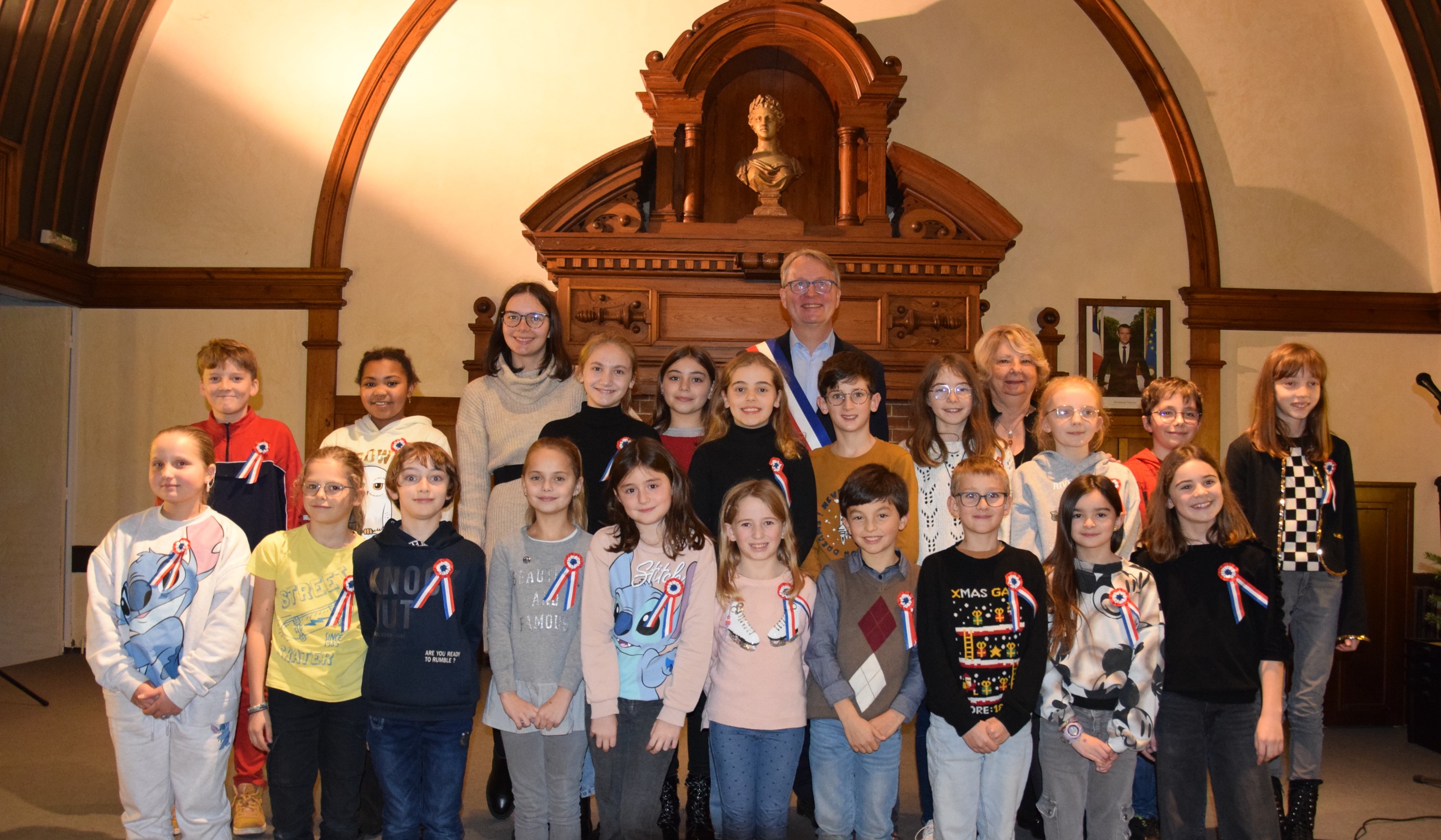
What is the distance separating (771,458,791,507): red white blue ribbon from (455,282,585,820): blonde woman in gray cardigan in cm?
66

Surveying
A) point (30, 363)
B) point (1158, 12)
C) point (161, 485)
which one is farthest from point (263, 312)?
point (1158, 12)

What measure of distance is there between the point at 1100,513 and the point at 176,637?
237cm

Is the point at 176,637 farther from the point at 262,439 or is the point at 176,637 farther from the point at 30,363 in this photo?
the point at 30,363

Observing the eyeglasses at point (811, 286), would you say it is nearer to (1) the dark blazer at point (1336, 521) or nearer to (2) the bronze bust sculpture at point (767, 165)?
(1) the dark blazer at point (1336, 521)

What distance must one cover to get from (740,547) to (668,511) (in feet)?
0.67

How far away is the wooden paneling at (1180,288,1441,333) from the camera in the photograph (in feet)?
15.9

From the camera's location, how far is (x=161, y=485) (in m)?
2.36

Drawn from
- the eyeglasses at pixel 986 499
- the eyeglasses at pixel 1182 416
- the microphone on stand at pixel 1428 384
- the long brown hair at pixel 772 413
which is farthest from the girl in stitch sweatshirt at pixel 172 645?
the microphone on stand at pixel 1428 384

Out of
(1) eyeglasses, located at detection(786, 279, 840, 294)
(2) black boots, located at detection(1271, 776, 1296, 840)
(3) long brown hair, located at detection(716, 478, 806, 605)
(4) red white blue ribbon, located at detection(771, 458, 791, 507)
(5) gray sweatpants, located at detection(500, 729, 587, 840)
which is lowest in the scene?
(2) black boots, located at detection(1271, 776, 1296, 840)

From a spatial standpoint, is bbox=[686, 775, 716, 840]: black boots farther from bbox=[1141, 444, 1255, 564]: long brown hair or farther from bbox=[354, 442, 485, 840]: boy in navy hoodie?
bbox=[1141, 444, 1255, 564]: long brown hair

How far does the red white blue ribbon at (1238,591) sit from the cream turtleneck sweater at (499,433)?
6.00 ft

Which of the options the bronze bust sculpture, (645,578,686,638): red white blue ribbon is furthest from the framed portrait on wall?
(645,578,686,638): red white blue ribbon

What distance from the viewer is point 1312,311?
16.0 feet

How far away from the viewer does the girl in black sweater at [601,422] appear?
2.61 metres
